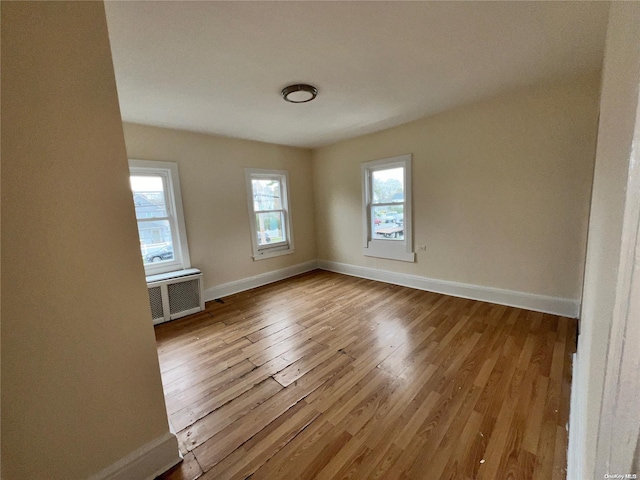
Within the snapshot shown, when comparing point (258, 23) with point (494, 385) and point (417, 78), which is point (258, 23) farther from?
point (494, 385)

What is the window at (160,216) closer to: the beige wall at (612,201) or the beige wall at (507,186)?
the beige wall at (507,186)

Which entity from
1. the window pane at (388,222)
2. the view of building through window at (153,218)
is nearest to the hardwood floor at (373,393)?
the view of building through window at (153,218)

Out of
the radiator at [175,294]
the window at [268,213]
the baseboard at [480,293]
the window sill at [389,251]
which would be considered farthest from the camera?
the window at [268,213]

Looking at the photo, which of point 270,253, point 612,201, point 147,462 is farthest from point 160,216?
point 612,201

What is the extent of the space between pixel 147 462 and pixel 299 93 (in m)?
2.80

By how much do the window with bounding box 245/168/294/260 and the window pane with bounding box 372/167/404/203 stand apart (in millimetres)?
1606

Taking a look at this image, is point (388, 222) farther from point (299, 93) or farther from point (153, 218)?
point (153, 218)

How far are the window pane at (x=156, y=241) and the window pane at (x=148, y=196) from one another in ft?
0.41

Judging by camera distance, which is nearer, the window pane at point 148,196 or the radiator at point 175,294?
the radiator at point 175,294

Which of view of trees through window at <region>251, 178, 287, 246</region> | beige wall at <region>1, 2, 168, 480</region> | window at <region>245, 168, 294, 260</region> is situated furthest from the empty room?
view of trees through window at <region>251, 178, 287, 246</region>

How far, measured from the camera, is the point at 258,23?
151 centimetres

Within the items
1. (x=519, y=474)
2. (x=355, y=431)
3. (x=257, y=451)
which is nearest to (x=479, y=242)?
(x=519, y=474)

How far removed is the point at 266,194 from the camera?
441 centimetres

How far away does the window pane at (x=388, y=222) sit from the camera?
3.86 meters
